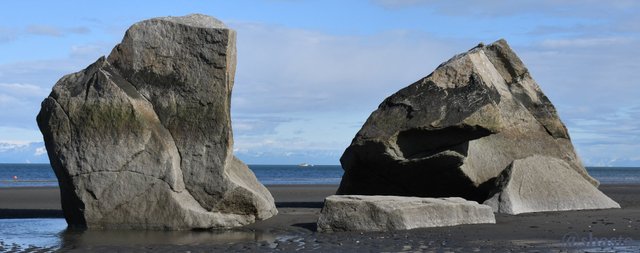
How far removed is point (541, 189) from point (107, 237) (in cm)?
814

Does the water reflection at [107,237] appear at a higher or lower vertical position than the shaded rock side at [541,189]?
lower

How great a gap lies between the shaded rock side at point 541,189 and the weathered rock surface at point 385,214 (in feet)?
9.02

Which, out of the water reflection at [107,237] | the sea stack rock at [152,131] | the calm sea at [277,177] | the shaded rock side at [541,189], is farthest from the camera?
the calm sea at [277,177]

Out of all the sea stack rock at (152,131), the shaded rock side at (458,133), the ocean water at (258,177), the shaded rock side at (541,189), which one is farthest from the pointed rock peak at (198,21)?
the ocean water at (258,177)

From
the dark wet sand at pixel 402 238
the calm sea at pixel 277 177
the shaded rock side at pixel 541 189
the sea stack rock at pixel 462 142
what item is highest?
the calm sea at pixel 277 177

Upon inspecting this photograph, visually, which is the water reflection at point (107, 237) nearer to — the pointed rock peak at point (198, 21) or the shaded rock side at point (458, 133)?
the pointed rock peak at point (198, 21)

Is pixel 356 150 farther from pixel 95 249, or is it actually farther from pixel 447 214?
pixel 95 249

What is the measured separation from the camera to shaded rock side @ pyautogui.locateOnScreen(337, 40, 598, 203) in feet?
53.8

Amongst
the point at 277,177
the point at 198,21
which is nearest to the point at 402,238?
the point at 198,21

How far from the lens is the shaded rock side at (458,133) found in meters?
16.4

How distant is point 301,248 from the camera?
38.1ft

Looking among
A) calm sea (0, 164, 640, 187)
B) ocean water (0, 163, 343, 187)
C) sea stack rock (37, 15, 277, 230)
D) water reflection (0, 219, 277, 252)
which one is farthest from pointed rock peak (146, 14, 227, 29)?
calm sea (0, 164, 640, 187)

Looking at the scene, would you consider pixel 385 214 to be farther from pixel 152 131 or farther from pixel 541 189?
pixel 541 189

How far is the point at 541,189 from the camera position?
56.1 feet
